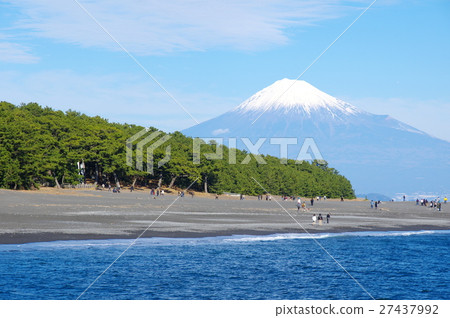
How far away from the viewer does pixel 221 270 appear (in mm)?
35656

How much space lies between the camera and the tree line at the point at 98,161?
299 feet

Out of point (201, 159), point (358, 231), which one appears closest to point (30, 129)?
point (201, 159)

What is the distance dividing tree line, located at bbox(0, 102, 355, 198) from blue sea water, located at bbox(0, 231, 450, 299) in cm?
4900

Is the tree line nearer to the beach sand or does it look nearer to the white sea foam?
the beach sand

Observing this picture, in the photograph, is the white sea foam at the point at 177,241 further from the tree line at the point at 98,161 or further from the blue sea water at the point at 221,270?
the tree line at the point at 98,161

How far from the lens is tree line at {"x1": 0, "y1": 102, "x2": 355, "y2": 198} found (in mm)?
91125

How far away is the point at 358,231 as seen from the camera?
62.9m

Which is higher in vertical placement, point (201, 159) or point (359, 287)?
point (201, 159)

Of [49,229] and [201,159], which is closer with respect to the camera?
[49,229]

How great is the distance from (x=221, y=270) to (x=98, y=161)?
288 feet

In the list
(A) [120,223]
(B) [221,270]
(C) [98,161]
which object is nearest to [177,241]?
(A) [120,223]
